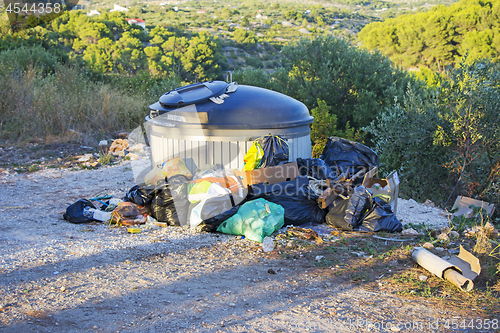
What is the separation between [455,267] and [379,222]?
3.78ft

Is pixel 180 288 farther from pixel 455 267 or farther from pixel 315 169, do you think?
pixel 315 169

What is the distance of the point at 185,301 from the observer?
2.62m

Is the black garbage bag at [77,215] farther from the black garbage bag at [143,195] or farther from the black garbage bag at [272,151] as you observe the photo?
the black garbage bag at [272,151]

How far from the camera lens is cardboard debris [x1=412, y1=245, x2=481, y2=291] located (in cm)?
286

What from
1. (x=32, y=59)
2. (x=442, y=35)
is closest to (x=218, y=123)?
(x=32, y=59)

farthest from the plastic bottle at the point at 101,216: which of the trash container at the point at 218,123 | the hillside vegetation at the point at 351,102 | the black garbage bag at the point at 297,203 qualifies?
the hillside vegetation at the point at 351,102

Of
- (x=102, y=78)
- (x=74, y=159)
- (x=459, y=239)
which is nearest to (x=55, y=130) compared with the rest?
(x=74, y=159)

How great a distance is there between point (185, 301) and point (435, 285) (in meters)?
1.82

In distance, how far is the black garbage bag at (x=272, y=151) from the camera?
4.38 metres

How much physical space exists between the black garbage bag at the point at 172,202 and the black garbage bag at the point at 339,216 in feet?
5.03

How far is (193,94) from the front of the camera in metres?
4.91

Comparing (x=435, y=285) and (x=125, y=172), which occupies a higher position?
(x=435, y=285)

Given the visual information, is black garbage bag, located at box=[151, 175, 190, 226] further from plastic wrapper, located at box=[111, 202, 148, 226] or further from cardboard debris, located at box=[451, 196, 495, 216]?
cardboard debris, located at box=[451, 196, 495, 216]

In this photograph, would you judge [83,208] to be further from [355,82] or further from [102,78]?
[102,78]
